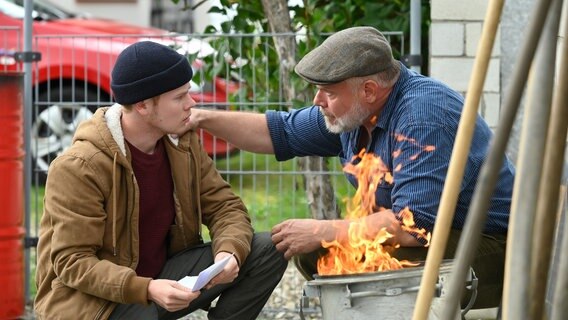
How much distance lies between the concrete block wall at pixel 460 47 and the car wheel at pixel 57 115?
1663mm

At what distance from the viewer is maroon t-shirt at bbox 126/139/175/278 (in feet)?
13.1

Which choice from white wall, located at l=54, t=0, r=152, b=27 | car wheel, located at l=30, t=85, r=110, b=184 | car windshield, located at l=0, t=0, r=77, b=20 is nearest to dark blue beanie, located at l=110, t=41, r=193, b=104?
car wheel, located at l=30, t=85, r=110, b=184

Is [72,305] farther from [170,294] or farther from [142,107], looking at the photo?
[142,107]

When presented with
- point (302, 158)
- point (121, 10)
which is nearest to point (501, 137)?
point (302, 158)

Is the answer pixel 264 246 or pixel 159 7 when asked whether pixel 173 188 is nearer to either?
pixel 264 246

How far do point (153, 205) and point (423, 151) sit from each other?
3.03ft

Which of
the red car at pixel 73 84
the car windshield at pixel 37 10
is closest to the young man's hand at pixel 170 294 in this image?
the red car at pixel 73 84

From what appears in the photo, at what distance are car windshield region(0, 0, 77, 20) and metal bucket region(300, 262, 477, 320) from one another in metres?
5.65

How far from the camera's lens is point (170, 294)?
3.69 metres

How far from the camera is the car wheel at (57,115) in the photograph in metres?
5.80

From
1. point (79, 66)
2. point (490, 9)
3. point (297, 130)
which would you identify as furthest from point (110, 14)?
point (490, 9)

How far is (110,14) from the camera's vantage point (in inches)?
825

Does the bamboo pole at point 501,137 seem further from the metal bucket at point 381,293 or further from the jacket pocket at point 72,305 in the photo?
the jacket pocket at point 72,305

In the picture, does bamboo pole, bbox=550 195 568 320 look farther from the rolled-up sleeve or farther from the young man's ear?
the rolled-up sleeve
